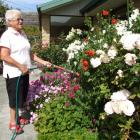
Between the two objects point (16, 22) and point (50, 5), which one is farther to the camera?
point (50, 5)

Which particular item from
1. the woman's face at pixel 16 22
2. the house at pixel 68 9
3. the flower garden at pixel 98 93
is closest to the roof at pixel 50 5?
the house at pixel 68 9

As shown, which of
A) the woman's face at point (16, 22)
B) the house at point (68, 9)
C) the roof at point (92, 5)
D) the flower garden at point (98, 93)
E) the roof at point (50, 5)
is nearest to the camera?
the flower garden at point (98, 93)

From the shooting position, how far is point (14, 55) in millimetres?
6203

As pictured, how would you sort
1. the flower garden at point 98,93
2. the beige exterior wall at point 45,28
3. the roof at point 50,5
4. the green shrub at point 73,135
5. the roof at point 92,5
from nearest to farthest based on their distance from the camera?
the flower garden at point 98,93 → the green shrub at point 73,135 → the roof at point 92,5 → the roof at point 50,5 → the beige exterior wall at point 45,28

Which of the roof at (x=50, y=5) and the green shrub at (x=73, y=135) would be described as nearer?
the green shrub at (x=73, y=135)

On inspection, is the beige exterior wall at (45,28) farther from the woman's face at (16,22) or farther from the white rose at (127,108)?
the white rose at (127,108)

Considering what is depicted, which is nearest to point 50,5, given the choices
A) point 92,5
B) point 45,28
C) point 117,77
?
point 45,28

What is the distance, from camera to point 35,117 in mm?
6680

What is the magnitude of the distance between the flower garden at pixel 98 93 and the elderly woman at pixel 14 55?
1.64 ft

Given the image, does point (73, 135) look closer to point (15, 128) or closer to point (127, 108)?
point (15, 128)

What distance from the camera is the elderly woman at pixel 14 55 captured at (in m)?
6.10

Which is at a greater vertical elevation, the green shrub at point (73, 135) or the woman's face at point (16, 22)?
the woman's face at point (16, 22)

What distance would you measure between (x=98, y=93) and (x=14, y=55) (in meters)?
1.83

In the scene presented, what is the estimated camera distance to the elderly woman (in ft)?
20.0
